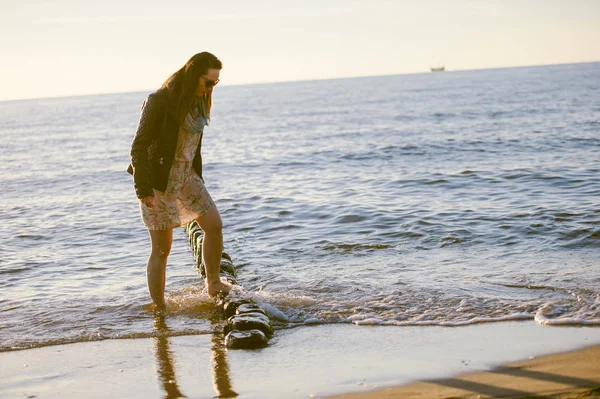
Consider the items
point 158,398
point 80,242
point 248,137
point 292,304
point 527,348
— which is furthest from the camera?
point 248,137

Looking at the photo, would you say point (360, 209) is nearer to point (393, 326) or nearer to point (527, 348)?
Answer: point (393, 326)

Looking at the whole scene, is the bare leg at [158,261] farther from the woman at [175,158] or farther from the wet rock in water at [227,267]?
the wet rock in water at [227,267]

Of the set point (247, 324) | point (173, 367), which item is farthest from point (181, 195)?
point (173, 367)

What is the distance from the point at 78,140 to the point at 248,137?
956 centimetres

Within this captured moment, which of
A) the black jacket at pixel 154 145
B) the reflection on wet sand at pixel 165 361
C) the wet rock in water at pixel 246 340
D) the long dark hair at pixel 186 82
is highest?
the long dark hair at pixel 186 82

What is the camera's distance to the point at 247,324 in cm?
548

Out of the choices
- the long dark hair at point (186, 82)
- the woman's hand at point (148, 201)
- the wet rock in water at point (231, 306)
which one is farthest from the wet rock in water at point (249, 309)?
the long dark hair at point (186, 82)

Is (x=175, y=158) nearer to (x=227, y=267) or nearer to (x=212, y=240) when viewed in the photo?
(x=212, y=240)

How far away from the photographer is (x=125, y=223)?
38.4ft

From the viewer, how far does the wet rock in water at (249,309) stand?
579 cm

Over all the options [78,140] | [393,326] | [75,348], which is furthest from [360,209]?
[78,140]

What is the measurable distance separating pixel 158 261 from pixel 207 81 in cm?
162

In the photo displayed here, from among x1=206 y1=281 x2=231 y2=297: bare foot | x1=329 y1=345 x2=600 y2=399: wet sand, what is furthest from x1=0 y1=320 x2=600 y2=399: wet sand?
x1=206 y1=281 x2=231 y2=297: bare foot

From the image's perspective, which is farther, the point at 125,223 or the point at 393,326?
the point at 125,223
